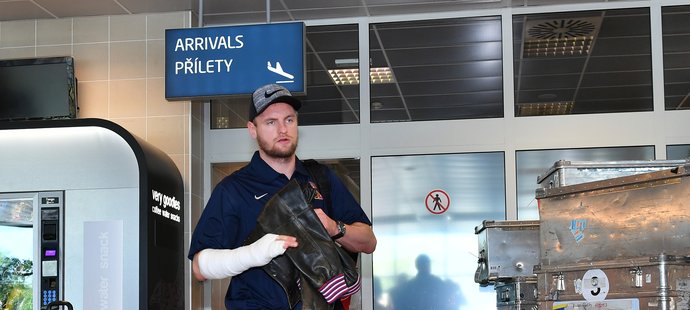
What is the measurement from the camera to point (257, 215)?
2.98 m

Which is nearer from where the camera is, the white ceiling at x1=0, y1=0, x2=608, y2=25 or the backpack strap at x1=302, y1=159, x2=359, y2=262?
the backpack strap at x1=302, y1=159, x2=359, y2=262

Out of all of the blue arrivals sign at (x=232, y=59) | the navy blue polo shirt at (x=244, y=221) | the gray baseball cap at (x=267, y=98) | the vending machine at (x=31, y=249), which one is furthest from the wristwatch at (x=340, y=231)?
the vending machine at (x=31, y=249)

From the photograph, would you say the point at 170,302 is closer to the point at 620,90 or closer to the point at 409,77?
the point at 409,77

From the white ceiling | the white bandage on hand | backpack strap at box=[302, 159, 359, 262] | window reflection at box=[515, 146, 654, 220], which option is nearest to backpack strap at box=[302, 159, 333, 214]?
backpack strap at box=[302, 159, 359, 262]

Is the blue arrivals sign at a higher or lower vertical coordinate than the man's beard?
higher

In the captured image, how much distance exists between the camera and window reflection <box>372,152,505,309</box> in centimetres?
791

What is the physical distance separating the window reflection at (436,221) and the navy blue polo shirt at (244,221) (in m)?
4.95

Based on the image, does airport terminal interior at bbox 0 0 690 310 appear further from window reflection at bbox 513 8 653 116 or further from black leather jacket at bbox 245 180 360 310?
black leather jacket at bbox 245 180 360 310

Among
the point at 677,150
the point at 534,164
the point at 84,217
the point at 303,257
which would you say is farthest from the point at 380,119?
the point at 303,257

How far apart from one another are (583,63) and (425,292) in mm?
2279

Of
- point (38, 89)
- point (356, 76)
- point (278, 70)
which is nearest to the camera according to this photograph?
point (278, 70)

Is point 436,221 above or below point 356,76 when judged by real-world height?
below

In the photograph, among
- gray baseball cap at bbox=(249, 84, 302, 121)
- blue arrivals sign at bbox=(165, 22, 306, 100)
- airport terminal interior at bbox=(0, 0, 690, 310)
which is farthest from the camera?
airport terminal interior at bbox=(0, 0, 690, 310)

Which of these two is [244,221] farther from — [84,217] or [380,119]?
[380,119]
